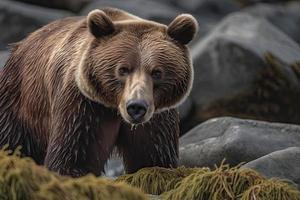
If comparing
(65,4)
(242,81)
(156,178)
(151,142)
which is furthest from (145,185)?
(65,4)

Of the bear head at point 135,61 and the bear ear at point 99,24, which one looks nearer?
the bear head at point 135,61

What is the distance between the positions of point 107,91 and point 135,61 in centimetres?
31

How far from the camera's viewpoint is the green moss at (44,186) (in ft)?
17.8

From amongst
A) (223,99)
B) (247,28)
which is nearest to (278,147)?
(223,99)

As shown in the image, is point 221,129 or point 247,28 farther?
point 247,28

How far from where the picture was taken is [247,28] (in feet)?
50.1

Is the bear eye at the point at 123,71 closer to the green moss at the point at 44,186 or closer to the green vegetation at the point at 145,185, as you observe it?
the green vegetation at the point at 145,185

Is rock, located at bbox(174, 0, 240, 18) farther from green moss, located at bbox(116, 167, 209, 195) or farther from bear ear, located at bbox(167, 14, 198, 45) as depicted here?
green moss, located at bbox(116, 167, 209, 195)

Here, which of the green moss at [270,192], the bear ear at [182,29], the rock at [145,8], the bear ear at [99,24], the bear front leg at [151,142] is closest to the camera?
the green moss at [270,192]

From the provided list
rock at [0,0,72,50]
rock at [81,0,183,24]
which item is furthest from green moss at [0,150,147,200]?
rock at [81,0,183,24]

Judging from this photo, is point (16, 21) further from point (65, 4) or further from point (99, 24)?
point (99, 24)

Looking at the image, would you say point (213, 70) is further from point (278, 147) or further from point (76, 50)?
point (76, 50)

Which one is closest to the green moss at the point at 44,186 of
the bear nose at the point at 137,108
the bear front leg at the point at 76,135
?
the bear nose at the point at 137,108

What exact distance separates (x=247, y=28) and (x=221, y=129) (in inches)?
189
